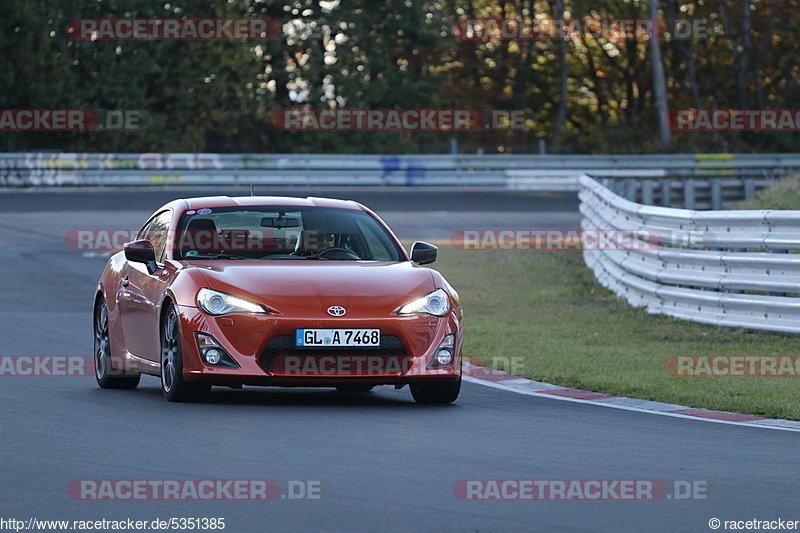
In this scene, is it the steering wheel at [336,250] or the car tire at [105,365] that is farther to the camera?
the car tire at [105,365]

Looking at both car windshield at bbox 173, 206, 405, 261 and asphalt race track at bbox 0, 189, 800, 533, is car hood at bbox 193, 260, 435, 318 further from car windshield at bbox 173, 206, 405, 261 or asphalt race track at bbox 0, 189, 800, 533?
asphalt race track at bbox 0, 189, 800, 533

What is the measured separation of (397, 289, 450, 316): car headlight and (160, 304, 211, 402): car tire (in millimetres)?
1371

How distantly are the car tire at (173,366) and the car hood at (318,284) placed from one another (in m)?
0.38

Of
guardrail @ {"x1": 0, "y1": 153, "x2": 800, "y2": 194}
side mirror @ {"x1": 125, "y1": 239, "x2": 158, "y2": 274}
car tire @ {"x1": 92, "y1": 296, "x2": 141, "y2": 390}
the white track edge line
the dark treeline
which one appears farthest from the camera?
the dark treeline

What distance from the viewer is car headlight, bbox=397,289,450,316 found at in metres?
10.9

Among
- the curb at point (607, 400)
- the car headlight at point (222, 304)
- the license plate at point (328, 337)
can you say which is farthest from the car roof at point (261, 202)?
the curb at point (607, 400)

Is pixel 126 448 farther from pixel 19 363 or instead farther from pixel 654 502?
pixel 19 363

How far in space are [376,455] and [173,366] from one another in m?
2.70

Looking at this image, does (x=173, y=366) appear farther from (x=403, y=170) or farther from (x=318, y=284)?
(x=403, y=170)

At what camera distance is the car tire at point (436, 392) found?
11281 millimetres

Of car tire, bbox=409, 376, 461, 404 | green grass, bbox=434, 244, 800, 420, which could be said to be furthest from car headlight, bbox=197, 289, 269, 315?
green grass, bbox=434, 244, 800, 420

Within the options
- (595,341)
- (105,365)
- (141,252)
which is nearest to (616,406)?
(141,252)

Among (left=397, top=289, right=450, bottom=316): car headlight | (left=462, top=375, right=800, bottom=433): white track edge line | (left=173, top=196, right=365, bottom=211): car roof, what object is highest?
(left=173, top=196, right=365, bottom=211): car roof

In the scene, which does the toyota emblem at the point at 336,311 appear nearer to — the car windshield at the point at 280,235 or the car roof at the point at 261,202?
the car windshield at the point at 280,235
